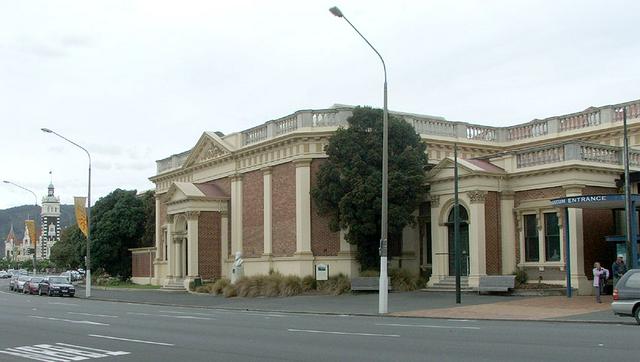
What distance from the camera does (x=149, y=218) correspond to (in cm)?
6197

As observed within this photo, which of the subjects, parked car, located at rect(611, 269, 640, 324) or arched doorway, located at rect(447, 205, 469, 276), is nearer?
parked car, located at rect(611, 269, 640, 324)

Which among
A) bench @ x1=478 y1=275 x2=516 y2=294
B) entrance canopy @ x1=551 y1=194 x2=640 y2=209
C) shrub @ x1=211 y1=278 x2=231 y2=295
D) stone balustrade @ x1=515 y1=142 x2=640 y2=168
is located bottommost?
shrub @ x1=211 y1=278 x2=231 y2=295

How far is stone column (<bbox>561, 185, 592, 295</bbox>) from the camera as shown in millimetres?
29422

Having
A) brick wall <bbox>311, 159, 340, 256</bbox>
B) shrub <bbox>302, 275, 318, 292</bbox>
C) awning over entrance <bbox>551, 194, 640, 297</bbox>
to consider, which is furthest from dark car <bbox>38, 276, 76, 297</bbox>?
awning over entrance <bbox>551, 194, 640, 297</bbox>

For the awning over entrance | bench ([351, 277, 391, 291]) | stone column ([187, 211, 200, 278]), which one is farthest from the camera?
stone column ([187, 211, 200, 278])

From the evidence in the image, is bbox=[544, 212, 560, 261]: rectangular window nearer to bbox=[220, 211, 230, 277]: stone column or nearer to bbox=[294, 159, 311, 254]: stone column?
bbox=[294, 159, 311, 254]: stone column

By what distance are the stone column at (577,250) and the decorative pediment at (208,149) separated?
21050 mm

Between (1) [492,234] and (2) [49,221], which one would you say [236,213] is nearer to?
(1) [492,234]

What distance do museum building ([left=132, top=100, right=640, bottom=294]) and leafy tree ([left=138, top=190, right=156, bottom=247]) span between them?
878cm

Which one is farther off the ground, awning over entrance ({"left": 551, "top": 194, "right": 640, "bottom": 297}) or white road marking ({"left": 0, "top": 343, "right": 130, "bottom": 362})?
awning over entrance ({"left": 551, "top": 194, "right": 640, "bottom": 297})

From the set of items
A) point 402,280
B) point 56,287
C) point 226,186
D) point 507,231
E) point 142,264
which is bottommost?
point 56,287

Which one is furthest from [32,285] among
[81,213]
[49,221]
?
[49,221]

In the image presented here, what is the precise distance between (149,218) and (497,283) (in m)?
37.7

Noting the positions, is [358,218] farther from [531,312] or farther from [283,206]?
[531,312]
